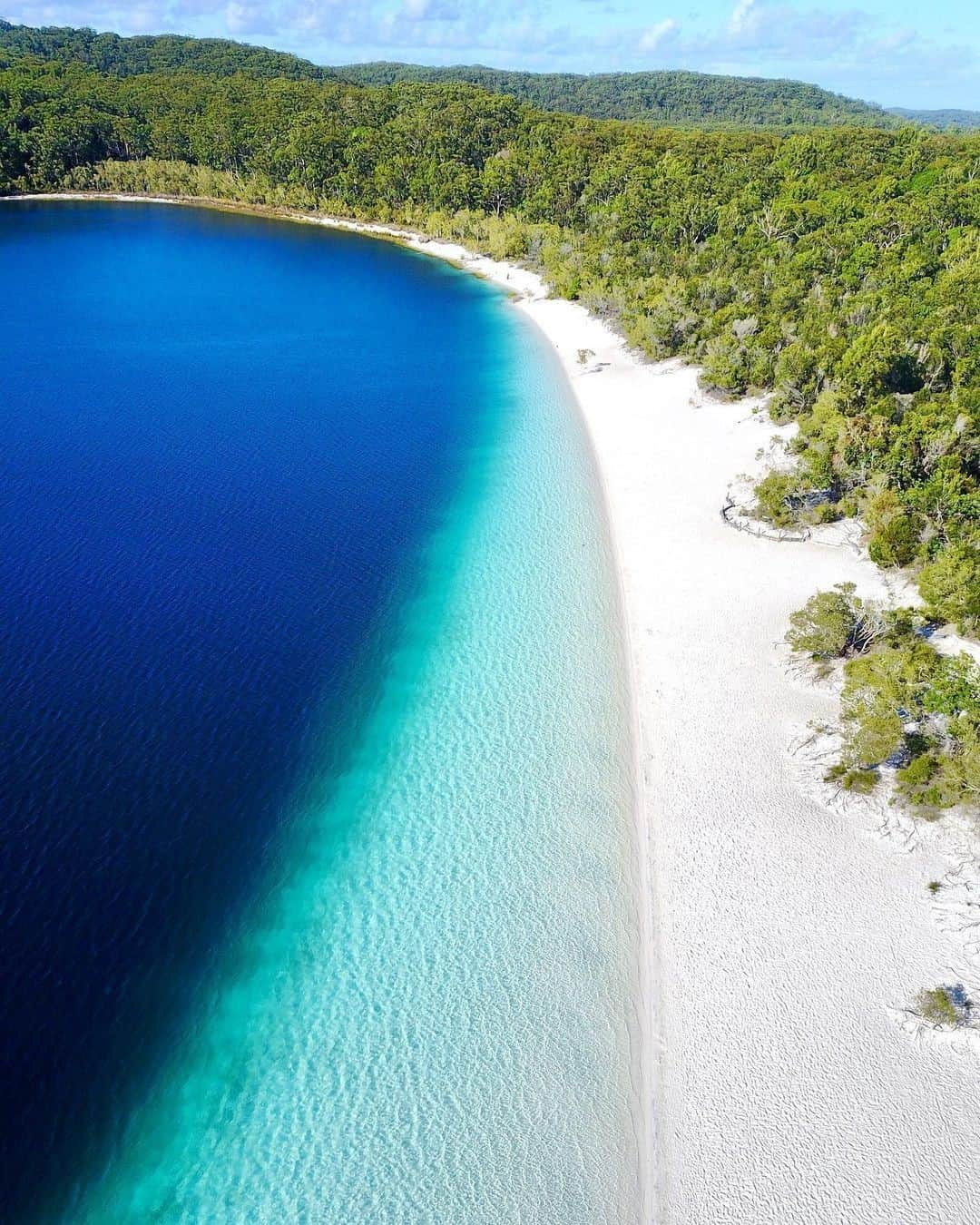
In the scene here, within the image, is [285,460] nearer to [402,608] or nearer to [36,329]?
[402,608]

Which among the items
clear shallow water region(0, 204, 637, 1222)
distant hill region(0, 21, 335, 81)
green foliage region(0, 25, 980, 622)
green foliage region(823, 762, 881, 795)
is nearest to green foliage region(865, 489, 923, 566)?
green foliage region(0, 25, 980, 622)

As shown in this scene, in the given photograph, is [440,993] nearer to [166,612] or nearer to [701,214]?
[166,612]

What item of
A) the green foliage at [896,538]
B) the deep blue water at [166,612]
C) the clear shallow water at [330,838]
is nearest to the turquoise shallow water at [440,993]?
the clear shallow water at [330,838]

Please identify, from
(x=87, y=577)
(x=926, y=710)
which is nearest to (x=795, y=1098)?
(x=926, y=710)

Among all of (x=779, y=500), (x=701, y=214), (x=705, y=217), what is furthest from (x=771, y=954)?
(x=701, y=214)

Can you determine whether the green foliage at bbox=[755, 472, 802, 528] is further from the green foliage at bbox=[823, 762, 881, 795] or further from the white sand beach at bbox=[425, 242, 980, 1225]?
the green foliage at bbox=[823, 762, 881, 795]

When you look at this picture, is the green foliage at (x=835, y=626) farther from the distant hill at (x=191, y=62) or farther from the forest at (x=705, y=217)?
the distant hill at (x=191, y=62)
